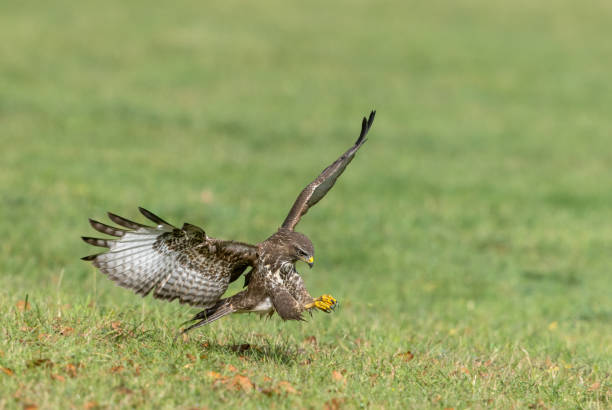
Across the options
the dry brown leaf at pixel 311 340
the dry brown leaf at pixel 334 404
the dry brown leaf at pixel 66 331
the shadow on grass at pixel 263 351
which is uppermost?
the dry brown leaf at pixel 311 340

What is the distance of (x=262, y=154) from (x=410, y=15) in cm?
1630

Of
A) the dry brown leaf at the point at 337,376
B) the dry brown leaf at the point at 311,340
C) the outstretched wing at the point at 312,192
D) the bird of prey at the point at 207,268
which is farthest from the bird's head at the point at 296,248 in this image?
the dry brown leaf at the point at 311,340

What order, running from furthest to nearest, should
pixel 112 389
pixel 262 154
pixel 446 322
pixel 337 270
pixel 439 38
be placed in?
pixel 439 38
pixel 262 154
pixel 337 270
pixel 446 322
pixel 112 389

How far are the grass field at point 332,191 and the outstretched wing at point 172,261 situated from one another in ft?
1.40

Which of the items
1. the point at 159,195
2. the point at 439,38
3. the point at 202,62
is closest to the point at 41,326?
the point at 159,195

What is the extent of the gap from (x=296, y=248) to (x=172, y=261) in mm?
926

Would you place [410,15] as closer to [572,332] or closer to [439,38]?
[439,38]

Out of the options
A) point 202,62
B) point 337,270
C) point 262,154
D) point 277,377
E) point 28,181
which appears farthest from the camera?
point 202,62

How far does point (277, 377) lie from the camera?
5.45m

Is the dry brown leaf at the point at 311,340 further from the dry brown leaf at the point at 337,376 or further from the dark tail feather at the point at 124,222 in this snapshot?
the dark tail feather at the point at 124,222

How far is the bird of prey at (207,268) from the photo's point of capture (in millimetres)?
5836

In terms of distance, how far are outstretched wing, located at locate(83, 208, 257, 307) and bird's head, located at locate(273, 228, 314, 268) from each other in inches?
9.7

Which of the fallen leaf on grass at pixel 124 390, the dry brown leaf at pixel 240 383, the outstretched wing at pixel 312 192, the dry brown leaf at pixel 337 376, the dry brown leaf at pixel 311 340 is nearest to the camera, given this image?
the fallen leaf on grass at pixel 124 390

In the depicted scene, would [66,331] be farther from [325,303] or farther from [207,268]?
[325,303]
